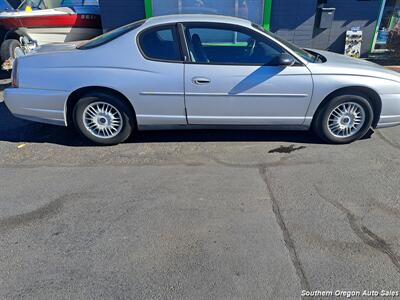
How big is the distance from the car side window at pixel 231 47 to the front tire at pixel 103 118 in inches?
44.4

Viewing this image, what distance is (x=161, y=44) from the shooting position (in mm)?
3805

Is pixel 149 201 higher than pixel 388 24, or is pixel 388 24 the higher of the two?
pixel 388 24

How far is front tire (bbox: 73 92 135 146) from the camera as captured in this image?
3889 millimetres

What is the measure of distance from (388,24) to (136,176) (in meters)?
8.88

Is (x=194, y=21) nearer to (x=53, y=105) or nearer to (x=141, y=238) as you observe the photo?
(x=53, y=105)

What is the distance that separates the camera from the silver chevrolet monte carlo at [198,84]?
12.2 feet

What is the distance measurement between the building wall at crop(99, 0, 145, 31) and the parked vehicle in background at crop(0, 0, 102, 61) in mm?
751

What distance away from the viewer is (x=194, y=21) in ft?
12.5

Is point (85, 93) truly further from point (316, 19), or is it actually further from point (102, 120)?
point (316, 19)

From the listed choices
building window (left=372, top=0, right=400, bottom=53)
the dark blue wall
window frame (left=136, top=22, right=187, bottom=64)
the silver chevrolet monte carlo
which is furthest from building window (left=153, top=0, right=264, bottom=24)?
window frame (left=136, top=22, right=187, bottom=64)

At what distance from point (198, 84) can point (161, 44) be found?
69 cm

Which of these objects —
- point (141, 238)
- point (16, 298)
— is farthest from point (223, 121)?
point (16, 298)

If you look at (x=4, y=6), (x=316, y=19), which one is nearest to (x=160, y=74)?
(x=316, y=19)

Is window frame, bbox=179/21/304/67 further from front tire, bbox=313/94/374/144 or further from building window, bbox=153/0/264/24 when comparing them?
building window, bbox=153/0/264/24
